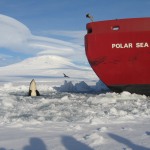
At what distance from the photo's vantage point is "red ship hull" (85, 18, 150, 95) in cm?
733

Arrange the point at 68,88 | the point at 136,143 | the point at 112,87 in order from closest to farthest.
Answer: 1. the point at 136,143
2. the point at 112,87
3. the point at 68,88

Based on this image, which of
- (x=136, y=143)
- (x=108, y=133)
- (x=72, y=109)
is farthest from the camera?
(x=72, y=109)

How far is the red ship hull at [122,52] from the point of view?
733cm

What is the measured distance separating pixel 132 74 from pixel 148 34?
3.24ft

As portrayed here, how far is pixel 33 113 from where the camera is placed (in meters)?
5.48

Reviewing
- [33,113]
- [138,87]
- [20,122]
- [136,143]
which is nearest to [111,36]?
[138,87]

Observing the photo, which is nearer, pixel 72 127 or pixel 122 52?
pixel 72 127

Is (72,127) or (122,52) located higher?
(122,52)

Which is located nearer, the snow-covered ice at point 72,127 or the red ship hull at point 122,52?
the snow-covered ice at point 72,127

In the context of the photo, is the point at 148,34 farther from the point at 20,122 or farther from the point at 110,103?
the point at 20,122

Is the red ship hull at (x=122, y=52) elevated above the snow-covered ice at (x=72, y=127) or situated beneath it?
elevated above

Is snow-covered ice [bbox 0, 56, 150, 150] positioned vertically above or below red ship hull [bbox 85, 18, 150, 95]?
below

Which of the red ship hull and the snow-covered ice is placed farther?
the red ship hull

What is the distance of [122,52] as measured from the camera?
7.47 meters
